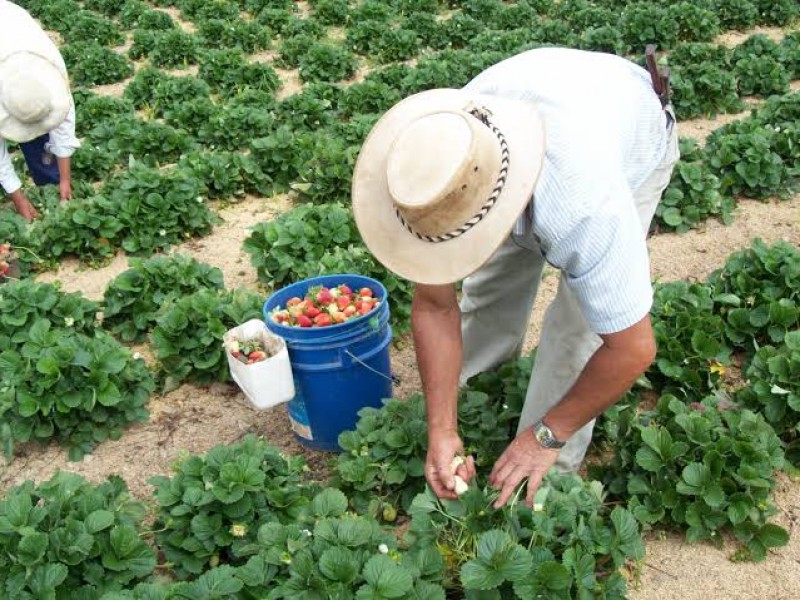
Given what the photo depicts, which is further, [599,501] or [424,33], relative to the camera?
[424,33]

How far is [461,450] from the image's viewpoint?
2947mm

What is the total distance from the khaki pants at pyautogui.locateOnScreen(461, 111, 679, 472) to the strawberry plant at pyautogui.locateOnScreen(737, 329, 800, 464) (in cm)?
93

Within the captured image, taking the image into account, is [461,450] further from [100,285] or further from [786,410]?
[100,285]

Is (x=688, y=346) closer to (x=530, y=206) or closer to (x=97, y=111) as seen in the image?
(x=530, y=206)

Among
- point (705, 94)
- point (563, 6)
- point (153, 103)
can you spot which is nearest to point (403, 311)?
point (705, 94)

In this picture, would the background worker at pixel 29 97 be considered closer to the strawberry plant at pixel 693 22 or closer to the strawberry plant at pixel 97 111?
the strawberry plant at pixel 97 111


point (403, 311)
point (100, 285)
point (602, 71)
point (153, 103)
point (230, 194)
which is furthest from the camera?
point (153, 103)

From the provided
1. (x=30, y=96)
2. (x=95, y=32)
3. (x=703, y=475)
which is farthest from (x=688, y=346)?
(x=95, y=32)

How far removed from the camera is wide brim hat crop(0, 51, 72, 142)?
5559 millimetres

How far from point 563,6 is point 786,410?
9.03m

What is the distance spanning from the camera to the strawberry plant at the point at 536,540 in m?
2.65

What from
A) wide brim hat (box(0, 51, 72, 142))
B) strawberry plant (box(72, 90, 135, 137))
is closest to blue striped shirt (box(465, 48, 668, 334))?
wide brim hat (box(0, 51, 72, 142))

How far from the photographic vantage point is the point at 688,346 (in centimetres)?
413

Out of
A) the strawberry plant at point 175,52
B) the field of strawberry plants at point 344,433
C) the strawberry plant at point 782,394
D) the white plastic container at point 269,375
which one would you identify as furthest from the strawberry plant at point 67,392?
the strawberry plant at point 175,52
